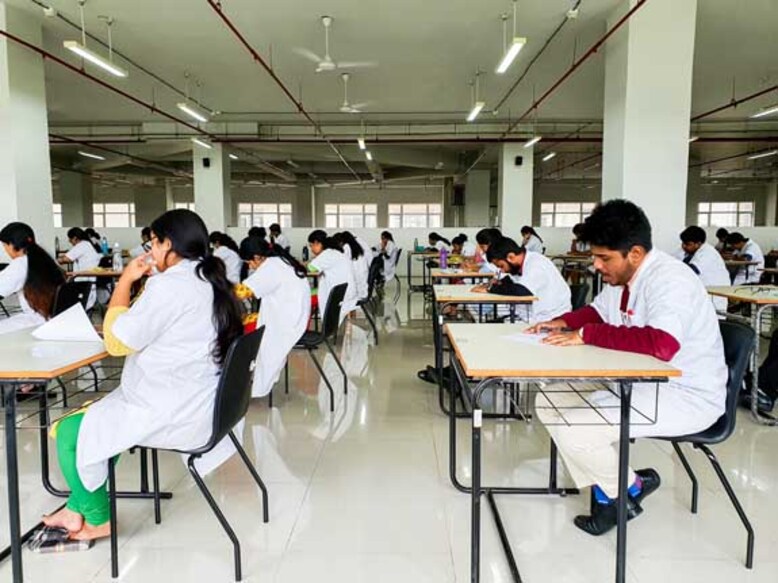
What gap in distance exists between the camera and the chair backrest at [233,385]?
1678mm

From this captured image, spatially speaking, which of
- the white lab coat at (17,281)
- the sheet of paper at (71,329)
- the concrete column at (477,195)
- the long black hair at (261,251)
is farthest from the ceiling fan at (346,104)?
the sheet of paper at (71,329)

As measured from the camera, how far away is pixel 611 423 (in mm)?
1792

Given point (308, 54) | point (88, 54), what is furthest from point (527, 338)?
point (308, 54)

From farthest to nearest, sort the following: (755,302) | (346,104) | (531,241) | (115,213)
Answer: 1. (115,213)
2. (531,241)
3. (346,104)
4. (755,302)

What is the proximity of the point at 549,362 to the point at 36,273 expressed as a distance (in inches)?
109

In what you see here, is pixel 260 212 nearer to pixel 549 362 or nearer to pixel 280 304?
pixel 280 304

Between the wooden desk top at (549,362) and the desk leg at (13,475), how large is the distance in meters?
1.26

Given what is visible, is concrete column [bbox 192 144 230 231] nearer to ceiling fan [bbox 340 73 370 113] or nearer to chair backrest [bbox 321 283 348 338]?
ceiling fan [bbox 340 73 370 113]

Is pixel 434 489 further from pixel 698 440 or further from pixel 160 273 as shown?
pixel 160 273

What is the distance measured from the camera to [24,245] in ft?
10.3

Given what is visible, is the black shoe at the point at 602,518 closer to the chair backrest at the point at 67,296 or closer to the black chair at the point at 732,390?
the black chair at the point at 732,390

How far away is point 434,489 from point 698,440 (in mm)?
1026

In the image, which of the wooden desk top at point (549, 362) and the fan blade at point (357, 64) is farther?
the fan blade at point (357, 64)

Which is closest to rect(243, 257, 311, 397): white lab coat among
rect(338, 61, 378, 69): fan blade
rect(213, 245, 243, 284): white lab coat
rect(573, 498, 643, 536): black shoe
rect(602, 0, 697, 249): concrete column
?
rect(573, 498, 643, 536): black shoe
